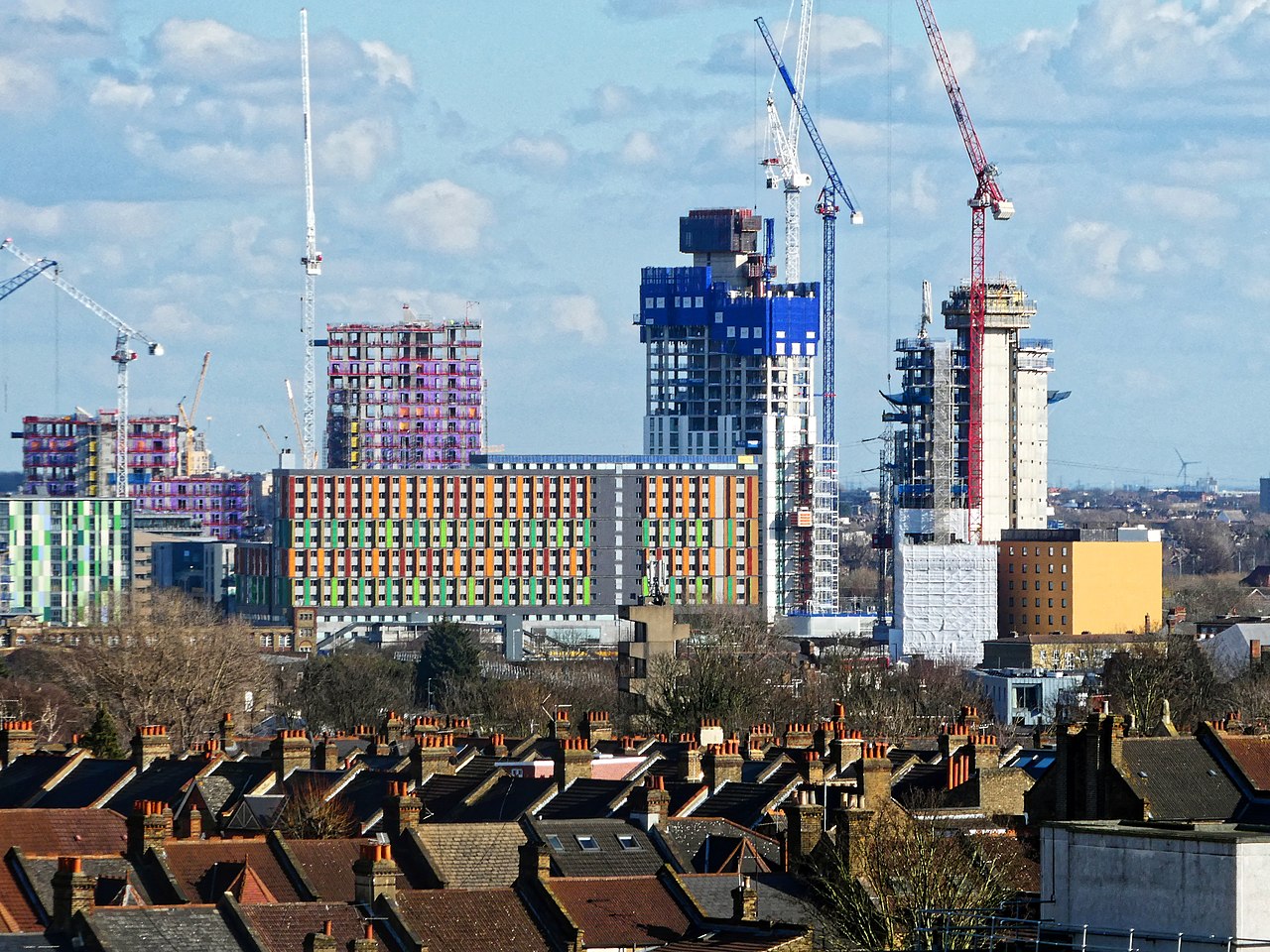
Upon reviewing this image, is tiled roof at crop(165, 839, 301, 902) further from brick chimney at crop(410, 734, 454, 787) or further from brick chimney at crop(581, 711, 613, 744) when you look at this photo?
brick chimney at crop(581, 711, 613, 744)

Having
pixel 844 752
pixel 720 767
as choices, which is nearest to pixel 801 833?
pixel 720 767

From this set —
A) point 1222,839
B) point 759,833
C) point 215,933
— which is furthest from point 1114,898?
point 759,833

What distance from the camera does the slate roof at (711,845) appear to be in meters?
59.7

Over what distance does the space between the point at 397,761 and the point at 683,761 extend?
947cm

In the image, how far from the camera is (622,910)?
52.8 meters

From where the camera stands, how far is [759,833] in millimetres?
63750

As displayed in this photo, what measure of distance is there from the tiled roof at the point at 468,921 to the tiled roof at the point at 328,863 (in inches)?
168

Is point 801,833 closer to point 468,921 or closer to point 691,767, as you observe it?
point 468,921

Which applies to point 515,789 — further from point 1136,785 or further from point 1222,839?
point 1222,839

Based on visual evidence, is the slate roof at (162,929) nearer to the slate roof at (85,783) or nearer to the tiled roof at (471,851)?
the tiled roof at (471,851)

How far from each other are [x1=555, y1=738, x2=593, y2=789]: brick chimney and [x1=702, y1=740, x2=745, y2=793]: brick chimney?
2797 mm

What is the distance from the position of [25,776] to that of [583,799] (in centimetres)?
1727

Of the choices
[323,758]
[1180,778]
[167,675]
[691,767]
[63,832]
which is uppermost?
[1180,778]

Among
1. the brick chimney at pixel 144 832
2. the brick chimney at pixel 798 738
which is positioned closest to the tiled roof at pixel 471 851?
the brick chimney at pixel 144 832
